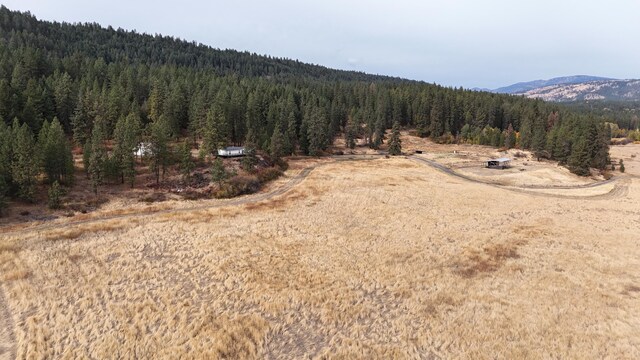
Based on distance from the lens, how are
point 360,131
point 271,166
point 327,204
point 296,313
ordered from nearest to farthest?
point 296,313 < point 327,204 < point 271,166 < point 360,131

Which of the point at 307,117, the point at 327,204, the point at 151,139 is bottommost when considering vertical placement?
the point at 327,204

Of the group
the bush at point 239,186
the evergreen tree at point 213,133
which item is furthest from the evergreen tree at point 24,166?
the evergreen tree at point 213,133

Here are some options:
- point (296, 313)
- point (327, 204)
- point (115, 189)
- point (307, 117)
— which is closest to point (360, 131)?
point (307, 117)

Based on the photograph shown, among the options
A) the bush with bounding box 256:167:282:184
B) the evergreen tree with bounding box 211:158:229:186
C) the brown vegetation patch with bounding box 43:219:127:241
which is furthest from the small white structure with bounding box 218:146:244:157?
the brown vegetation patch with bounding box 43:219:127:241

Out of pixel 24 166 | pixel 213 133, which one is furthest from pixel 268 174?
pixel 24 166

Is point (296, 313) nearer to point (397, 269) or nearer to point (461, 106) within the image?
point (397, 269)

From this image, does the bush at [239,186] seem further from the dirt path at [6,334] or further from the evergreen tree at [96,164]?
the dirt path at [6,334]

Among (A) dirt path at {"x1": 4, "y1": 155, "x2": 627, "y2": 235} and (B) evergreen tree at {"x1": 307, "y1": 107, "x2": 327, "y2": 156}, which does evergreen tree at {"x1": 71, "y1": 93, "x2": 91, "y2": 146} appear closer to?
(A) dirt path at {"x1": 4, "y1": 155, "x2": 627, "y2": 235}

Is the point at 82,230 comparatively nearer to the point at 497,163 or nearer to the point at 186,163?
the point at 186,163
